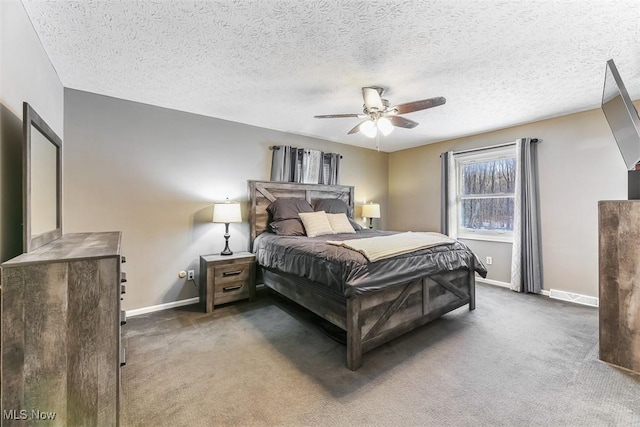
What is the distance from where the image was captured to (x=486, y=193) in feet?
14.2

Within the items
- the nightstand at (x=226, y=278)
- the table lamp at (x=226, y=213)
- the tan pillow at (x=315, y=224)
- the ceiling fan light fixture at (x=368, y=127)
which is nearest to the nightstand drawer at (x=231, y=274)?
the nightstand at (x=226, y=278)

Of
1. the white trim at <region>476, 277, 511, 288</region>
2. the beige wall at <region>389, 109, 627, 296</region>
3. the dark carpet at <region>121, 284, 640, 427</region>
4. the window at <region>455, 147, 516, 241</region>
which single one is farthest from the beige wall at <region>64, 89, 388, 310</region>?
the beige wall at <region>389, 109, 627, 296</region>

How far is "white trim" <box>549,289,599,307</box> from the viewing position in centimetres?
322

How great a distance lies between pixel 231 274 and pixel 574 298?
4.36 m

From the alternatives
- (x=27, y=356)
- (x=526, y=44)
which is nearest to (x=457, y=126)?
(x=526, y=44)

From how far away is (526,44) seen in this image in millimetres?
1948

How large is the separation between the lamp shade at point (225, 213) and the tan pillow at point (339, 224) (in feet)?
4.41

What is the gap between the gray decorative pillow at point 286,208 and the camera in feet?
12.2

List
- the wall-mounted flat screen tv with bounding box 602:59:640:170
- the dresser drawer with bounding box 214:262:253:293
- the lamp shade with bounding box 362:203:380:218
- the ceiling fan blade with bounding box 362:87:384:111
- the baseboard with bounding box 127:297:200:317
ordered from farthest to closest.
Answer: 1. the lamp shade with bounding box 362:203:380:218
2. the dresser drawer with bounding box 214:262:253:293
3. the baseboard with bounding box 127:297:200:317
4. the ceiling fan blade with bounding box 362:87:384:111
5. the wall-mounted flat screen tv with bounding box 602:59:640:170

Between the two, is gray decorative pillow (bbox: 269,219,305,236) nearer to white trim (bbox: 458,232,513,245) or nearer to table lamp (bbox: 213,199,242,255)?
table lamp (bbox: 213,199,242,255)

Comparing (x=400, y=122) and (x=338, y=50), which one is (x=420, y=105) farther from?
(x=338, y=50)

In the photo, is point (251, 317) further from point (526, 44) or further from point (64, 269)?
point (526, 44)

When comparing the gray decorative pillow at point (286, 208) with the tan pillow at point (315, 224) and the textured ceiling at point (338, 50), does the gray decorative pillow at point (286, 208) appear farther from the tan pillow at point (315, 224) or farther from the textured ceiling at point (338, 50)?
the textured ceiling at point (338, 50)

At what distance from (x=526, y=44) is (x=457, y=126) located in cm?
202
